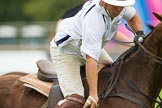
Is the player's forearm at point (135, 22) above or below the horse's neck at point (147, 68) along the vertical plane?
above

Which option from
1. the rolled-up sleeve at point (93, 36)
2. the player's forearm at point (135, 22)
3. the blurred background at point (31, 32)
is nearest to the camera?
the rolled-up sleeve at point (93, 36)

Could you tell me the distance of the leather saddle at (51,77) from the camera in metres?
8.70

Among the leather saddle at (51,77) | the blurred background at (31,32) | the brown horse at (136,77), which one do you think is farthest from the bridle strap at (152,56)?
the blurred background at (31,32)

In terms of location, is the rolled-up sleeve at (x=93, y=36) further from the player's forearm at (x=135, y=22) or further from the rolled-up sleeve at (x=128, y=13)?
the player's forearm at (x=135, y=22)

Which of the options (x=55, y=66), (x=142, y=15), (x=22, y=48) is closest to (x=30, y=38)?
(x=22, y=48)

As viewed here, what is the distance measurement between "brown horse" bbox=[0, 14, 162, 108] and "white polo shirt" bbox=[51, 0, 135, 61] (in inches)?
13.7

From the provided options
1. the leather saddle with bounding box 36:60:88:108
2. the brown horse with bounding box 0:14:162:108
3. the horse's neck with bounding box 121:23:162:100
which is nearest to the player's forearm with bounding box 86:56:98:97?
the brown horse with bounding box 0:14:162:108

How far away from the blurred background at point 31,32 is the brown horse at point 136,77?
1.21 m

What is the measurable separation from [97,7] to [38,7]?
43801 mm

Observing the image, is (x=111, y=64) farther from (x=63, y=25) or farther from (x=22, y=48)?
(x=22, y=48)

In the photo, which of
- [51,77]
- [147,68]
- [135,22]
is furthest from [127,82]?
[51,77]

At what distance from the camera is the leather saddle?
8703mm

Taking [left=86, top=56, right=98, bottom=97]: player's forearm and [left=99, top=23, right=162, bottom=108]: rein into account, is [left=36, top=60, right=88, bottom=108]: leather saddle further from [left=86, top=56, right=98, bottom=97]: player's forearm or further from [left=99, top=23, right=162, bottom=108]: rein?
[left=86, top=56, right=98, bottom=97]: player's forearm

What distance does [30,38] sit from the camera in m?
29.6
